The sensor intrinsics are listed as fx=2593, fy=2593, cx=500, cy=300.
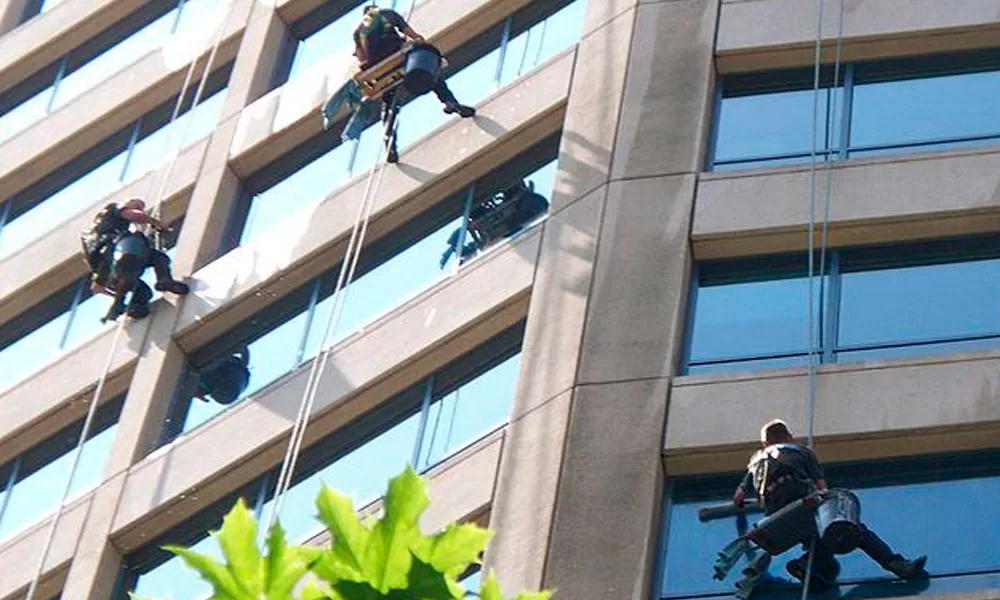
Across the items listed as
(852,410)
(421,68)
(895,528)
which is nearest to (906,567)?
(895,528)

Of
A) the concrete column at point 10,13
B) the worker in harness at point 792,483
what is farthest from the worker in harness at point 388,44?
the concrete column at point 10,13

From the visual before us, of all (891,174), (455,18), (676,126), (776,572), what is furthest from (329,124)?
(776,572)

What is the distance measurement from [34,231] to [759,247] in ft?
37.0

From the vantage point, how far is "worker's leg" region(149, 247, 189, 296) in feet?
84.3

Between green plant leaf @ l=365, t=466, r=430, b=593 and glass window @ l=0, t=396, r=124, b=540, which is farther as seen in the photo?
glass window @ l=0, t=396, r=124, b=540

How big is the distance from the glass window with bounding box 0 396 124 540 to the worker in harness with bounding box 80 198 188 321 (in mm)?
974

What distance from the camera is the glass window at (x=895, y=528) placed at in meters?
18.5

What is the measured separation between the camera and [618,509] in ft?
63.6

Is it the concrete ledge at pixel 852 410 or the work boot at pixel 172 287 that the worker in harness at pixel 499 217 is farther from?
the concrete ledge at pixel 852 410

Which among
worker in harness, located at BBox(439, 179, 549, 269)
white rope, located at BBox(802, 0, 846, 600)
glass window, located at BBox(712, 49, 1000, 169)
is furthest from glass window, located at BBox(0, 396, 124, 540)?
white rope, located at BBox(802, 0, 846, 600)

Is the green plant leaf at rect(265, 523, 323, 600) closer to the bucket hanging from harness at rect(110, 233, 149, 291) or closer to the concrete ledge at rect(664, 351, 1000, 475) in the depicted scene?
the concrete ledge at rect(664, 351, 1000, 475)

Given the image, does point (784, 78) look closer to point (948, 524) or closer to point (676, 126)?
point (676, 126)

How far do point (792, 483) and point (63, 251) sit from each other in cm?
1233

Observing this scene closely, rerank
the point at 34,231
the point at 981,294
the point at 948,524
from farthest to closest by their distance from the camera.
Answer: the point at 34,231
the point at 981,294
the point at 948,524
